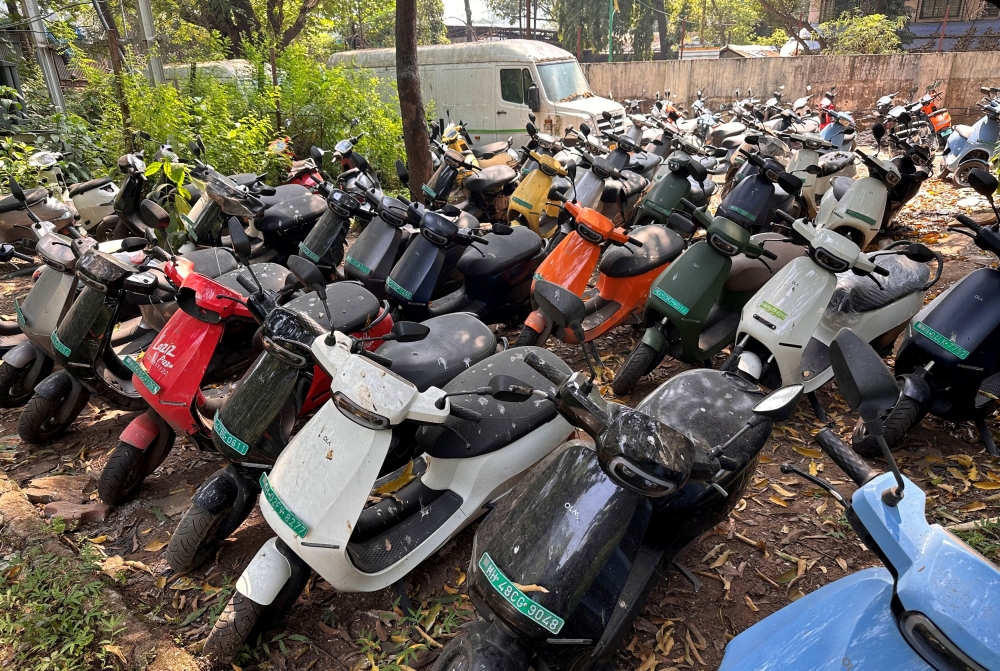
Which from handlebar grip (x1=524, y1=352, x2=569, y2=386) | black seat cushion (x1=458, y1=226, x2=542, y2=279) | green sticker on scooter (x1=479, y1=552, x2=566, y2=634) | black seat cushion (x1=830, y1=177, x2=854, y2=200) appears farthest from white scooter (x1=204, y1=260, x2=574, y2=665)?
black seat cushion (x1=830, y1=177, x2=854, y2=200)

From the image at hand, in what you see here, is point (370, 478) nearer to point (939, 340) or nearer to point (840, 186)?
point (939, 340)

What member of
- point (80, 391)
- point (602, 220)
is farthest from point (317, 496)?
point (602, 220)

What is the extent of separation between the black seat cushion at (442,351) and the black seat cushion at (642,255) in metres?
1.42

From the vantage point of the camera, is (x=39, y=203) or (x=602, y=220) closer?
(x=602, y=220)

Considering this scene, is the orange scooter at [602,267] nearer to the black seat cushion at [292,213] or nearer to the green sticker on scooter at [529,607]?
the black seat cushion at [292,213]

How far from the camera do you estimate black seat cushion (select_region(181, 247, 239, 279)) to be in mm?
4109

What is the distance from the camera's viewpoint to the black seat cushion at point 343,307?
3420mm

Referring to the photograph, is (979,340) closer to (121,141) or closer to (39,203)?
(39,203)

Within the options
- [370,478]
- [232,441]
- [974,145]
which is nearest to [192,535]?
[232,441]

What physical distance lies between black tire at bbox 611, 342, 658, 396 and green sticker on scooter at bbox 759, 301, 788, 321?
2.24 ft

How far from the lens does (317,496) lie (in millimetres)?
2266

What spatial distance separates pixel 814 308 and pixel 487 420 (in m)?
2.12

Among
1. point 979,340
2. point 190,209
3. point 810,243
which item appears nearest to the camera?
point 979,340

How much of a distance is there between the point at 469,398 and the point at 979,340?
8.56 ft
